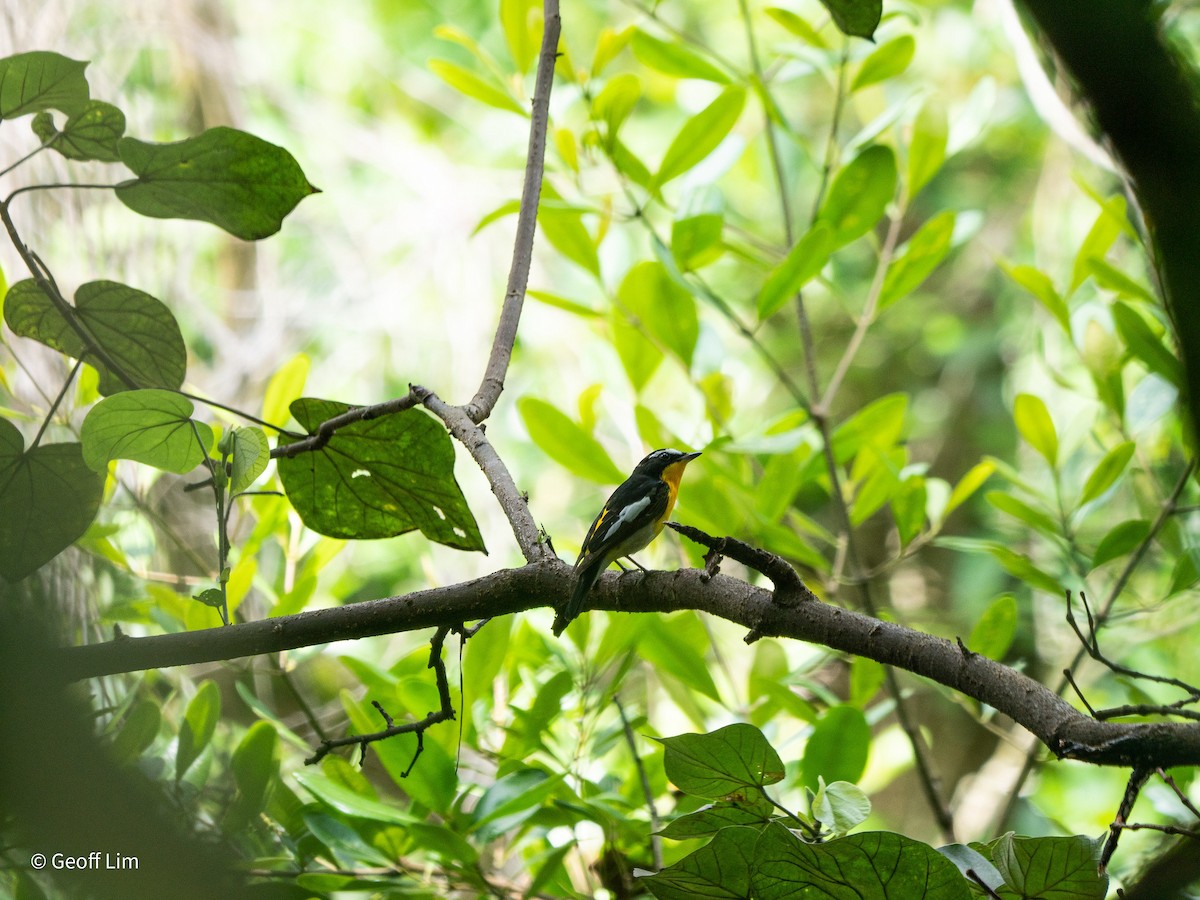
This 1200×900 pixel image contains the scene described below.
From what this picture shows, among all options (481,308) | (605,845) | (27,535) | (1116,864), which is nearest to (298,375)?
(27,535)

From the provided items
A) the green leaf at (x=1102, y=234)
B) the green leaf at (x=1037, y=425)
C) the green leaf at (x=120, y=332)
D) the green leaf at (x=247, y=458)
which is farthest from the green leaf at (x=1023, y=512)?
the green leaf at (x=120, y=332)

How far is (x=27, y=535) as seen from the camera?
0.96m

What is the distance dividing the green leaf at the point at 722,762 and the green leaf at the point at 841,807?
46 millimetres

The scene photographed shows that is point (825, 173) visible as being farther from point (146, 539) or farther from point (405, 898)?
point (146, 539)

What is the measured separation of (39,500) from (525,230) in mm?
612

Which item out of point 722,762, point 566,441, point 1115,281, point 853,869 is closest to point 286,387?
point 566,441

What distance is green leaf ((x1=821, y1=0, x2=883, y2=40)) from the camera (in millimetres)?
900

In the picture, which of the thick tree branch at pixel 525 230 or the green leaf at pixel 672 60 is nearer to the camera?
the thick tree branch at pixel 525 230

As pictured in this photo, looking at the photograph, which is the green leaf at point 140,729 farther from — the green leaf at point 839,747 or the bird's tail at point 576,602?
the green leaf at point 839,747

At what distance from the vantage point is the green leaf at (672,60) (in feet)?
4.80

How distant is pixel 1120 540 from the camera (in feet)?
4.26

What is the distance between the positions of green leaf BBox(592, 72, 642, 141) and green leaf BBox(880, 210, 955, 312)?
510mm

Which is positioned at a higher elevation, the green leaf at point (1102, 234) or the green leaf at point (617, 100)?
the green leaf at point (617, 100)

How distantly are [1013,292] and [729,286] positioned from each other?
127cm
